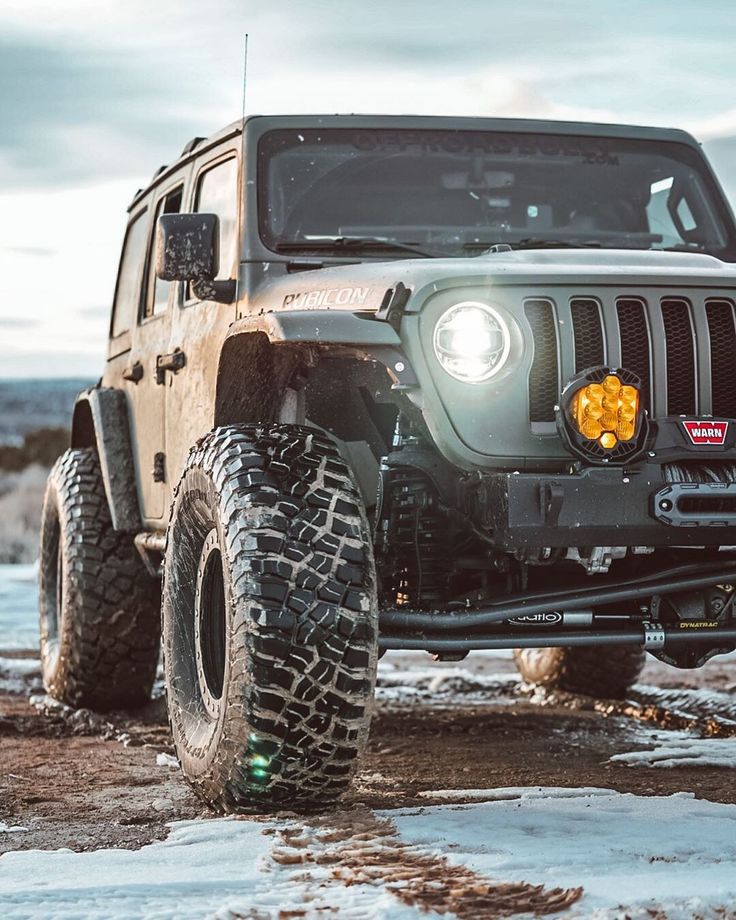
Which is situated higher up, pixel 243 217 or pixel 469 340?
pixel 243 217

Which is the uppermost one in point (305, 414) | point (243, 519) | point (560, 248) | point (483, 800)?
point (560, 248)

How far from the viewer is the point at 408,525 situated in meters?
4.70

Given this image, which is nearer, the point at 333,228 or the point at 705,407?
the point at 705,407

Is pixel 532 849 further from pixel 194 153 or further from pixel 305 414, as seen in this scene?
pixel 194 153

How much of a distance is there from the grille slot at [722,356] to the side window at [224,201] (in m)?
1.76

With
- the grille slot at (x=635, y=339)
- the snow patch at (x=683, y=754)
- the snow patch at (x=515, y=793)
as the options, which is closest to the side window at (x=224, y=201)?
the grille slot at (x=635, y=339)

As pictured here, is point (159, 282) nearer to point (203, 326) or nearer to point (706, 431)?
point (203, 326)

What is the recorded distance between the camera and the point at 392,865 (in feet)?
12.2

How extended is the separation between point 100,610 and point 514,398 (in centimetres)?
312

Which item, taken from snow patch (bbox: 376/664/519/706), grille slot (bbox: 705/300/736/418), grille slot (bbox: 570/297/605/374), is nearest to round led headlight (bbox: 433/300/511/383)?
grille slot (bbox: 570/297/605/374)

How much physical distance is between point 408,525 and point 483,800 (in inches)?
33.0

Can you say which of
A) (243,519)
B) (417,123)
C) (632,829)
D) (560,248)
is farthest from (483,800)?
(417,123)

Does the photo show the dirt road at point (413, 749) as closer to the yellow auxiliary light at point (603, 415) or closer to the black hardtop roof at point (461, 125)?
the yellow auxiliary light at point (603, 415)

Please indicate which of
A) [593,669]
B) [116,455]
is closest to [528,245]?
[116,455]
